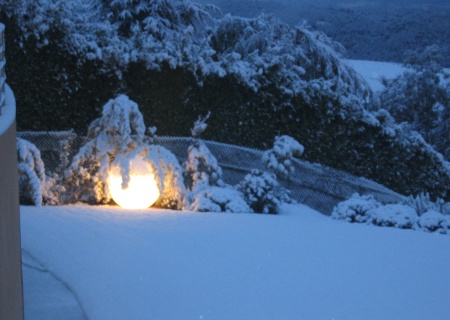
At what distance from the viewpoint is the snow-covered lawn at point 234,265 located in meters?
4.14

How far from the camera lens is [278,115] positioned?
29.2ft

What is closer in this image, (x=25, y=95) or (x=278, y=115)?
(x=25, y=95)

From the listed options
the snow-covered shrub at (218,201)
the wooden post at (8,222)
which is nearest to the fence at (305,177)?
the snow-covered shrub at (218,201)

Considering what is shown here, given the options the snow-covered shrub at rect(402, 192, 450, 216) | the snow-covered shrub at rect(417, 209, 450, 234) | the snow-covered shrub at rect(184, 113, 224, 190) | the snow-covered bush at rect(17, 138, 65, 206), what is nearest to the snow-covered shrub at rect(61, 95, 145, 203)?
the snow-covered bush at rect(17, 138, 65, 206)

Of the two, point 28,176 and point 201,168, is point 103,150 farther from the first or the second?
point 201,168

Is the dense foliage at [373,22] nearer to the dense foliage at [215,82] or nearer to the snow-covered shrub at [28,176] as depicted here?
the dense foliage at [215,82]

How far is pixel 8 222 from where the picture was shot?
2637mm

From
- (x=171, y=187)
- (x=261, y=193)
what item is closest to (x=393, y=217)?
(x=261, y=193)

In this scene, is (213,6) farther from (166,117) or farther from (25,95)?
(25,95)

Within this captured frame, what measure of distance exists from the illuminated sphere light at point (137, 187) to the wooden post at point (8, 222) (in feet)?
11.4

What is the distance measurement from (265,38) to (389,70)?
195 cm

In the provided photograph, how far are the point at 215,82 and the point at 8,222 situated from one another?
242 inches

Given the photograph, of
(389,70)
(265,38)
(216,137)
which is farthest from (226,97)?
(389,70)

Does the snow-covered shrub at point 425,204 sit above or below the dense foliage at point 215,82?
below
